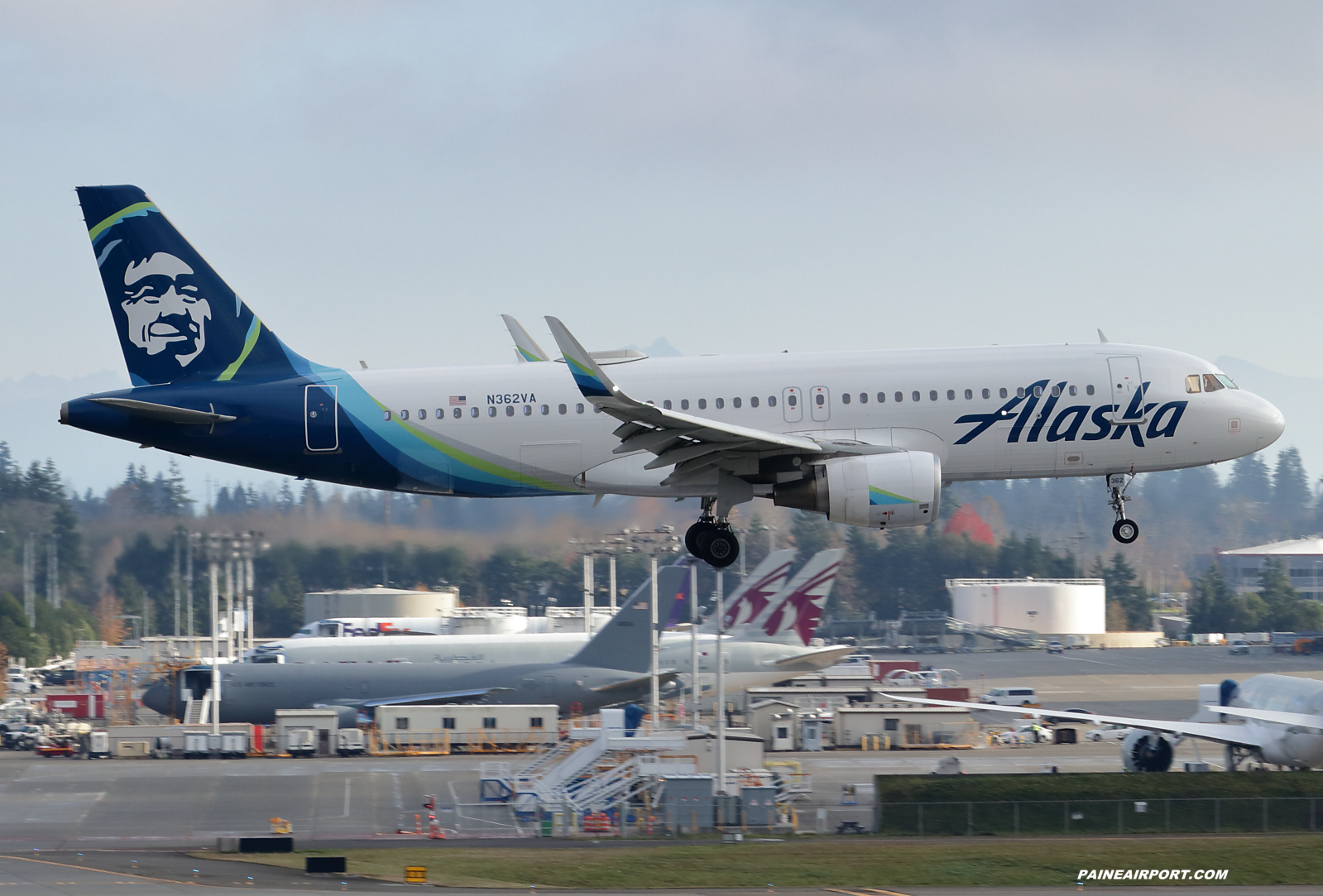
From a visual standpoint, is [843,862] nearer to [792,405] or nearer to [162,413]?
[792,405]

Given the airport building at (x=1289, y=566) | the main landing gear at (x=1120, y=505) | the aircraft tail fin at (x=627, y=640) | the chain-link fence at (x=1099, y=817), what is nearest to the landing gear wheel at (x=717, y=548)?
the main landing gear at (x=1120, y=505)

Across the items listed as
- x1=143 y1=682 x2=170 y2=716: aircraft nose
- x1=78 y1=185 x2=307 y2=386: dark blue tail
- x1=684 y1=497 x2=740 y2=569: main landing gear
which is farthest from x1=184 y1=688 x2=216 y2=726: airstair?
x1=684 y1=497 x2=740 y2=569: main landing gear

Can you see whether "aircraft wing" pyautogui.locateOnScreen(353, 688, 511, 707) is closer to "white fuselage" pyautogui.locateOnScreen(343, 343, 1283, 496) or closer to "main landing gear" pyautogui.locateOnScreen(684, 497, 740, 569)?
"white fuselage" pyautogui.locateOnScreen(343, 343, 1283, 496)

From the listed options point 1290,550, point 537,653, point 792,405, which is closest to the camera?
point 792,405

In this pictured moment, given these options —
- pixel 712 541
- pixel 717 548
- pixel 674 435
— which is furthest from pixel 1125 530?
pixel 674 435

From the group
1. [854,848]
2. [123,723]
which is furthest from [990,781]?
[123,723]

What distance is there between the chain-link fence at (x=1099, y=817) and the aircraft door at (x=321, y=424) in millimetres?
23349

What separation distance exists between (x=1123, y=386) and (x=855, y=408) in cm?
682

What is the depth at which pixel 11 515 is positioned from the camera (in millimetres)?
101812

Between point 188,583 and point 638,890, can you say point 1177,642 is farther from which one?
point 638,890

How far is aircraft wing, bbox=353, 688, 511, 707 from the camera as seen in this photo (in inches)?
2891

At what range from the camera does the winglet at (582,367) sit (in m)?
30.8

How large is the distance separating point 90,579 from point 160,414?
6513cm

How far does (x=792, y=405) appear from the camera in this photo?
117ft
